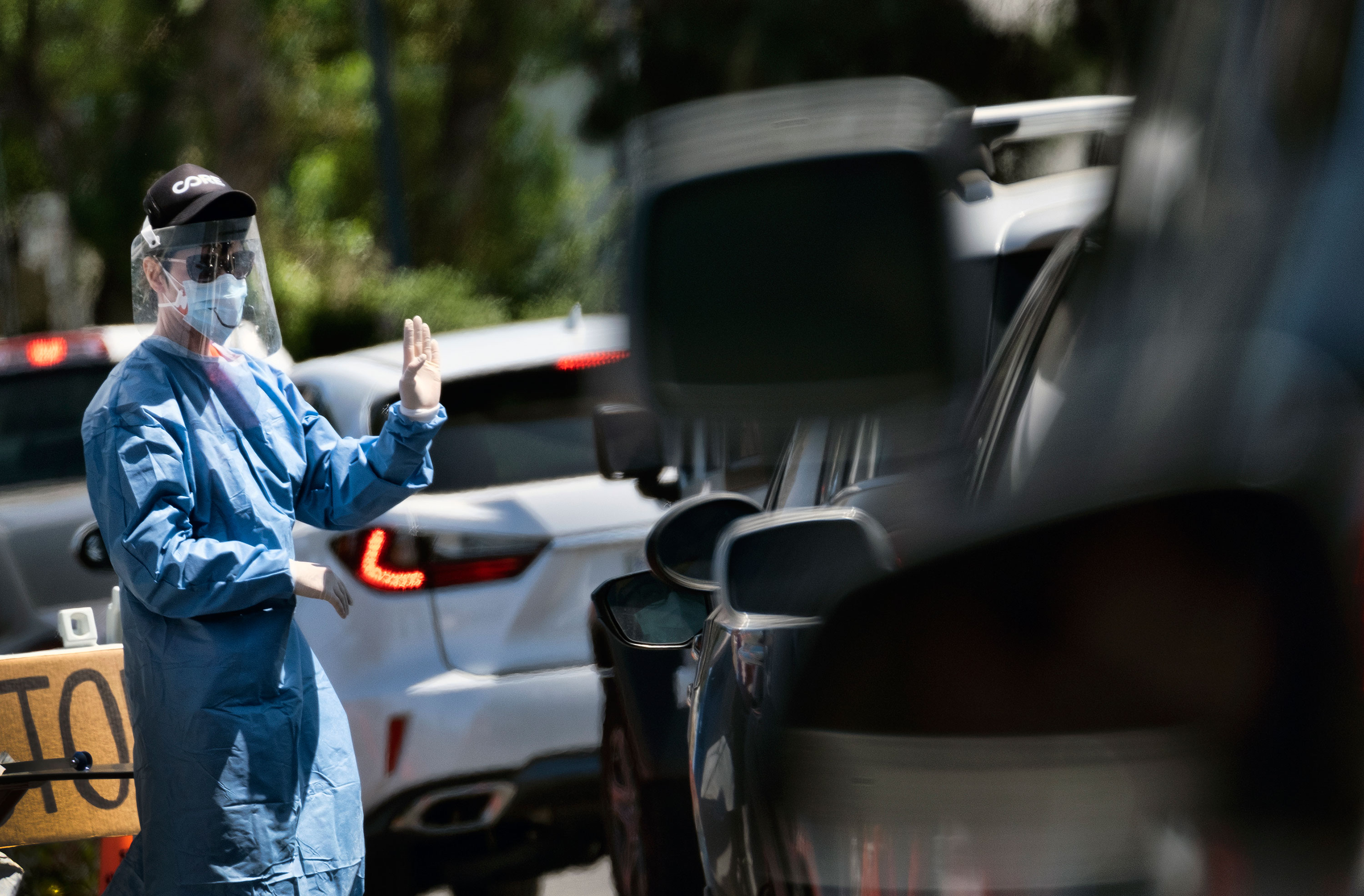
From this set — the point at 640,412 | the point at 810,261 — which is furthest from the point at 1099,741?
the point at 640,412

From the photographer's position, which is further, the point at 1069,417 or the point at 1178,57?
the point at 1069,417

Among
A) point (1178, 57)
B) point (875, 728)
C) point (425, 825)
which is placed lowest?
point (425, 825)

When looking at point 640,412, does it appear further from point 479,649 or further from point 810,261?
point 810,261

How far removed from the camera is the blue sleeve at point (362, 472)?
3.09m

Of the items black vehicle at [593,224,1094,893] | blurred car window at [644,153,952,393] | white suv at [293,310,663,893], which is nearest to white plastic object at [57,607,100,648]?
white suv at [293,310,663,893]

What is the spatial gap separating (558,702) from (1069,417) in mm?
3046

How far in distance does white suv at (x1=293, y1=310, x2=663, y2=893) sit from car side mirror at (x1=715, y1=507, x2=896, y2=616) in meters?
2.12

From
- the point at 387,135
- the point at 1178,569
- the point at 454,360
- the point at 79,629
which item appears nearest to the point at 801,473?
the point at 1178,569

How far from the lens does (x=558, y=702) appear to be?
428 centimetres

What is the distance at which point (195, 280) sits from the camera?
9.81 feet

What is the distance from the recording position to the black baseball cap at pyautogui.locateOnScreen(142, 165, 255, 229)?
2988 millimetres

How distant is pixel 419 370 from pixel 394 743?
144cm

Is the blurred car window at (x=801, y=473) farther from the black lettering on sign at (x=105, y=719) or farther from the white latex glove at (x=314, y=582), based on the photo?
the black lettering on sign at (x=105, y=719)

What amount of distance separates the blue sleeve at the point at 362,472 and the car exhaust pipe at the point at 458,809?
4.35 feet
